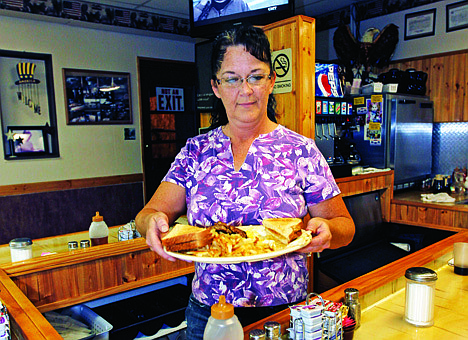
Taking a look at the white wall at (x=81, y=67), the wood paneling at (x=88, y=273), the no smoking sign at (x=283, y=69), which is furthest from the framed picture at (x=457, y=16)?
the wood paneling at (x=88, y=273)

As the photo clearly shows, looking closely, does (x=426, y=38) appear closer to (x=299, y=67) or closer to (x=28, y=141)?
(x=299, y=67)

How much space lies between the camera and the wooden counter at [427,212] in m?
3.22

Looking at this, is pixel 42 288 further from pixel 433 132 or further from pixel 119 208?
pixel 433 132

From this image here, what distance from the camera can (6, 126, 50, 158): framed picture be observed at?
13.9 ft

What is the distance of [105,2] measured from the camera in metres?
4.48

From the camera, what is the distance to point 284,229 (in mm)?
1087

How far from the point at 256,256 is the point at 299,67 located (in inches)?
69.7

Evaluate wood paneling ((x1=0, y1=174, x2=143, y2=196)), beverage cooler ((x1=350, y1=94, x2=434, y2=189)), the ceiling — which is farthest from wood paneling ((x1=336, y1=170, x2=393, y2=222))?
wood paneling ((x1=0, y1=174, x2=143, y2=196))

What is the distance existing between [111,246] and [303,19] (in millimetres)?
1841

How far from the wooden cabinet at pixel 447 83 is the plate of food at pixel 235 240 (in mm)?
3784

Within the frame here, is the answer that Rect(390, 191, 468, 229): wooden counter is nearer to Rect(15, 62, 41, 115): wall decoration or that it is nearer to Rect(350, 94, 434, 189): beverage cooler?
Rect(350, 94, 434, 189): beverage cooler

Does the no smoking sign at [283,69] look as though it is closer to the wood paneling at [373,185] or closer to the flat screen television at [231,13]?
the flat screen television at [231,13]

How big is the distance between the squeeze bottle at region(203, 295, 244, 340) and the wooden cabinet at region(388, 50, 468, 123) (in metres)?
4.09

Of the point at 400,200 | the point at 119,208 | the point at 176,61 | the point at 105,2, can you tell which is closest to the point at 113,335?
the point at 400,200
